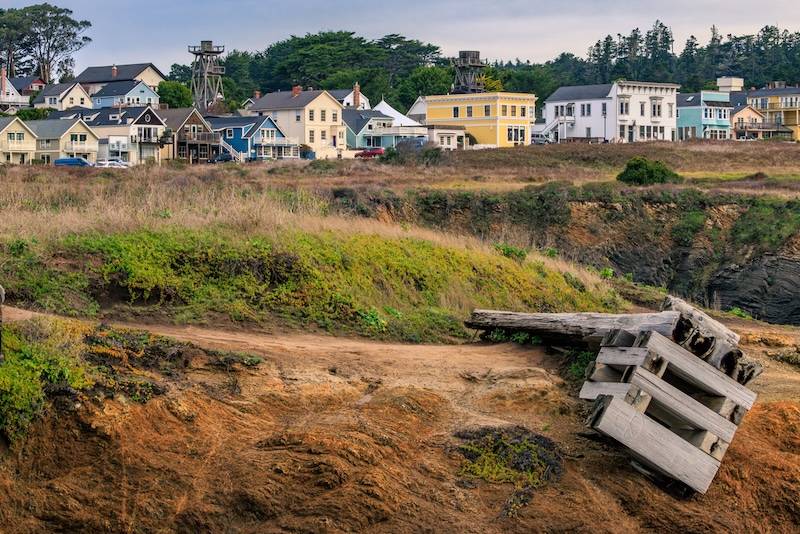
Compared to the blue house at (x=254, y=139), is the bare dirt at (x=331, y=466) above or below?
below

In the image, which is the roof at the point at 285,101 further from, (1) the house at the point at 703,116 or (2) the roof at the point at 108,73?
(1) the house at the point at 703,116

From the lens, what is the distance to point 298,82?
123312 mm

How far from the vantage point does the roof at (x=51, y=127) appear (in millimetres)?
77250

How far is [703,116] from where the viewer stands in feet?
337

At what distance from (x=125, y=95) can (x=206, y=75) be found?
835 centimetres

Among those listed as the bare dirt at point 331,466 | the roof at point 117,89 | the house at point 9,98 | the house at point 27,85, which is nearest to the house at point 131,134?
the roof at point 117,89

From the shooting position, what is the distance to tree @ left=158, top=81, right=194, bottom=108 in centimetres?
10369

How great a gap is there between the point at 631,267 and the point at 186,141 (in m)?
54.1

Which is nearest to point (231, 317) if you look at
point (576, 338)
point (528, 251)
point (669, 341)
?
point (576, 338)

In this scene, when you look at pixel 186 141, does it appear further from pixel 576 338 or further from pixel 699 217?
pixel 576 338

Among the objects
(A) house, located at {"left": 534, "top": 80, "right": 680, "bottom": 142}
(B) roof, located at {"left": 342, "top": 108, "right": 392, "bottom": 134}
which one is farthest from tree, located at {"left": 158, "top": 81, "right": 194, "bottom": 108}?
(A) house, located at {"left": 534, "top": 80, "right": 680, "bottom": 142}

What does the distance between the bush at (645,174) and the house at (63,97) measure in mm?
73698

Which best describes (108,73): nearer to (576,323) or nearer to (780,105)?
(780,105)

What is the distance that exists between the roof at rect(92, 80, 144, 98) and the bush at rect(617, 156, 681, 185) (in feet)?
238
